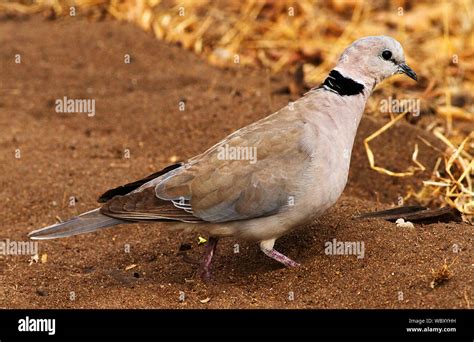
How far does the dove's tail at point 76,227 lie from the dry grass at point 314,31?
3.83 m

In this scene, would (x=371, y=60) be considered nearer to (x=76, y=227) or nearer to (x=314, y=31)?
(x=76, y=227)

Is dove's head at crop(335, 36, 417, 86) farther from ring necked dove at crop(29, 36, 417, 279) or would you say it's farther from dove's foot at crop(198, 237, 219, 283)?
dove's foot at crop(198, 237, 219, 283)

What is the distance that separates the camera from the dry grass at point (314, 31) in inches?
357

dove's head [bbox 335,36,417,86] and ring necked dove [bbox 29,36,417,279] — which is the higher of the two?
dove's head [bbox 335,36,417,86]

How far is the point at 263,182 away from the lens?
4.94m

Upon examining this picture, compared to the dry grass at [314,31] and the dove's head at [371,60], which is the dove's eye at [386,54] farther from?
the dry grass at [314,31]

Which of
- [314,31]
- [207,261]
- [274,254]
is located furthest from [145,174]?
[314,31]

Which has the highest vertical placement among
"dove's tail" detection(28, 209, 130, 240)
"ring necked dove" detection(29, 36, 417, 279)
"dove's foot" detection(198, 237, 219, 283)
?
"ring necked dove" detection(29, 36, 417, 279)

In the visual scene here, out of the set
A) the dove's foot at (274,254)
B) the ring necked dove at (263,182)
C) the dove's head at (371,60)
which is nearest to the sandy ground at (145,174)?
the dove's foot at (274,254)

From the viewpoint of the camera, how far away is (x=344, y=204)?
5812mm

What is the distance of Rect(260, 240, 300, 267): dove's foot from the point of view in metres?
5.09

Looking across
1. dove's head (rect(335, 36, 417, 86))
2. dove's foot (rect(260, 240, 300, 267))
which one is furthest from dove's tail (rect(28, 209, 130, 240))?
dove's head (rect(335, 36, 417, 86))

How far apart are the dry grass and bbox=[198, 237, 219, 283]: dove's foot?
344 cm

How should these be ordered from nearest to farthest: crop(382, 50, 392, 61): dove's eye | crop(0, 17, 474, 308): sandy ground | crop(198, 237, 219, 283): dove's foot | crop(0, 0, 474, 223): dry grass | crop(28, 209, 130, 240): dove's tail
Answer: crop(0, 17, 474, 308): sandy ground, crop(28, 209, 130, 240): dove's tail, crop(198, 237, 219, 283): dove's foot, crop(382, 50, 392, 61): dove's eye, crop(0, 0, 474, 223): dry grass
